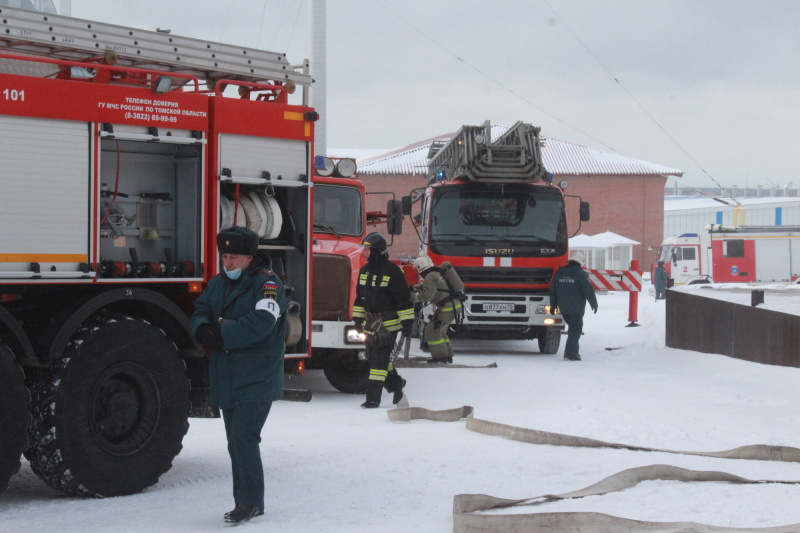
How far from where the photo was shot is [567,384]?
13664mm

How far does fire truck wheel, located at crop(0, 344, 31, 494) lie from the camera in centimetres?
623

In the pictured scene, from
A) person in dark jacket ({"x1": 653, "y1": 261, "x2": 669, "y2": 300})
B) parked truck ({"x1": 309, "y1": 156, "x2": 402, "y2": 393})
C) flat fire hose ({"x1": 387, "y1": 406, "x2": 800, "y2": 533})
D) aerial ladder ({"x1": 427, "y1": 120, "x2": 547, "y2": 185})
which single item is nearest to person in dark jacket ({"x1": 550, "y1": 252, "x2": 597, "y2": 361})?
aerial ladder ({"x1": 427, "y1": 120, "x2": 547, "y2": 185})

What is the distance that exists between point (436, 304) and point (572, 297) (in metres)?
2.93

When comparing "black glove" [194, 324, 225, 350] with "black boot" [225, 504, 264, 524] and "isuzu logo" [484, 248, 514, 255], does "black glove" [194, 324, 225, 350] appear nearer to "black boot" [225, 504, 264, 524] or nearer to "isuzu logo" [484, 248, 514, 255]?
"black boot" [225, 504, 264, 524]

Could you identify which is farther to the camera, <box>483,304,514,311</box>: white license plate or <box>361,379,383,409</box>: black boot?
<box>483,304,514,311</box>: white license plate

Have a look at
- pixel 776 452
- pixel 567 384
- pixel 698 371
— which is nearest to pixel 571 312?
pixel 698 371

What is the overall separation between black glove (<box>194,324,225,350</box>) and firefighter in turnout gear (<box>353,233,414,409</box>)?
523 cm

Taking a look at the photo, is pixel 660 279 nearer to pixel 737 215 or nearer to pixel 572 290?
pixel 572 290

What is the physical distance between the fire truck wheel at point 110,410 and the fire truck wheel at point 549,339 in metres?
12.3

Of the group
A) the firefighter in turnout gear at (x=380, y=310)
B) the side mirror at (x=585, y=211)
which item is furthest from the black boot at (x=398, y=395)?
the side mirror at (x=585, y=211)

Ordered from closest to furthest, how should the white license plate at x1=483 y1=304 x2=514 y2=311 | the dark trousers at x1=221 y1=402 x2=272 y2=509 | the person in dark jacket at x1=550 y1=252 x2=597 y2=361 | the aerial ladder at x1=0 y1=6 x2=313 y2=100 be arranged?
the dark trousers at x1=221 y1=402 x2=272 y2=509 < the aerial ladder at x1=0 y1=6 x2=313 y2=100 < the person in dark jacket at x1=550 y1=252 x2=597 y2=361 < the white license plate at x1=483 y1=304 x2=514 y2=311

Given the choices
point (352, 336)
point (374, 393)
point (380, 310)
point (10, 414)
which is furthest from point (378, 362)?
point (10, 414)

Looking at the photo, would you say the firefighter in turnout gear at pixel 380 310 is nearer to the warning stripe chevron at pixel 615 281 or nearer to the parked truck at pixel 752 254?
the warning stripe chevron at pixel 615 281

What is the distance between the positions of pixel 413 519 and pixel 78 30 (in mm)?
3803
